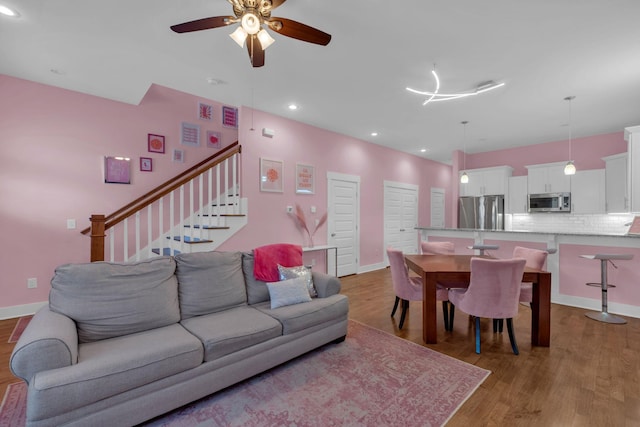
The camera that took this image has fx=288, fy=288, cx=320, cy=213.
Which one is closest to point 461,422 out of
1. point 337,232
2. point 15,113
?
point 337,232

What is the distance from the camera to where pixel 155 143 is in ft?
14.1

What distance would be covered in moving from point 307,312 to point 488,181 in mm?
5981

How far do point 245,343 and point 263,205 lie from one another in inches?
108

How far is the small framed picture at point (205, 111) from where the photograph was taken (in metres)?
4.72

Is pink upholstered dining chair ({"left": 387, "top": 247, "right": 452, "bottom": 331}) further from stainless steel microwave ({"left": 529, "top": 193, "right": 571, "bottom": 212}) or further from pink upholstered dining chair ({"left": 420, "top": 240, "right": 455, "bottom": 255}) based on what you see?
stainless steel microwave ({"left": 529, "top": 193, "right": 571, "bottom": 212})

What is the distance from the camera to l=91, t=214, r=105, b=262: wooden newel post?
3.03 m

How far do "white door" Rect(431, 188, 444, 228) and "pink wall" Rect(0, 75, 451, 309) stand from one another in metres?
4.21

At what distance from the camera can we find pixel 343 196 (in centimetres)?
575

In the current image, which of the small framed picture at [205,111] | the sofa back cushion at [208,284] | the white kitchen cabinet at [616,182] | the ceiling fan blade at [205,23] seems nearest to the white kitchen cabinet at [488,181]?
the white kitchen cabinet at [616,182]

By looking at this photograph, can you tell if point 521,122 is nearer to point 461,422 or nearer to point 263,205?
point 263,205

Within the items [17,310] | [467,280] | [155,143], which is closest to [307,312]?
[467,280]

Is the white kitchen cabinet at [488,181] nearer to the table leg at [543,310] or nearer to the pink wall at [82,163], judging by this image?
the pink wall at [82,163]

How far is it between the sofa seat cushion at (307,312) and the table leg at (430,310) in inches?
31.6

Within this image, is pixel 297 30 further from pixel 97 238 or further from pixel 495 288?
pixel 97 238
